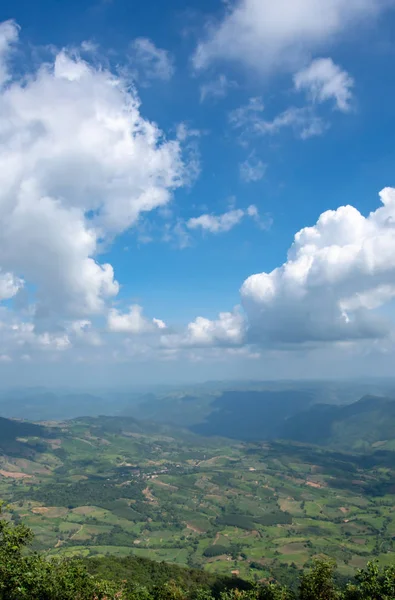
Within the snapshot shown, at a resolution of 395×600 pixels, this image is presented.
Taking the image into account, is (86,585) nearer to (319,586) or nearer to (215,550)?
(319,586)

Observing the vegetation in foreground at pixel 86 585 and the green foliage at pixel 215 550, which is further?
the green foliage at pixel 215 550

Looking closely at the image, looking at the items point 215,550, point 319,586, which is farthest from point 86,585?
point 215,550

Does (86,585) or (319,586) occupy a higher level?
(319,586)

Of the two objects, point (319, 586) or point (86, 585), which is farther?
point (86, 585)

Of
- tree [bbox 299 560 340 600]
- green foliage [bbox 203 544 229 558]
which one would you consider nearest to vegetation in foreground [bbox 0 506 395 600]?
tree [bbox 299 560 340 600]

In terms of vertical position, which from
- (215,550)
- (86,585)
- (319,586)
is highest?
(319,586)

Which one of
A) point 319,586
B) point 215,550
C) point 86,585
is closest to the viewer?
point 319,586

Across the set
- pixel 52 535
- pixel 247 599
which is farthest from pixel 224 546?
pixel 247 599

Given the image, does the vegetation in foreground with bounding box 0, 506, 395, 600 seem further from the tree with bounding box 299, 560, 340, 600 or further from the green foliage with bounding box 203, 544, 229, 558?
the green foliage with bounding box 203, 544, 229, 558

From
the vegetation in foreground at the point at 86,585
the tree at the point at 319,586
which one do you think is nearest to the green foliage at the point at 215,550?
the vegetation in foreground at the point at 86,585

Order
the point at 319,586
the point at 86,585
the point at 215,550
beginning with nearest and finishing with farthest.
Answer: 1. the point at 319,586
2. the point at 86,585
3. the point at 215,550

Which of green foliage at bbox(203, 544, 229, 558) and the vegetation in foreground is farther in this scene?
green foliage at bbox(203, 544, 229, 558)

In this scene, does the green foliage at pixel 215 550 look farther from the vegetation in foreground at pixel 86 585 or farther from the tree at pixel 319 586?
the tree at pixel 319 586
